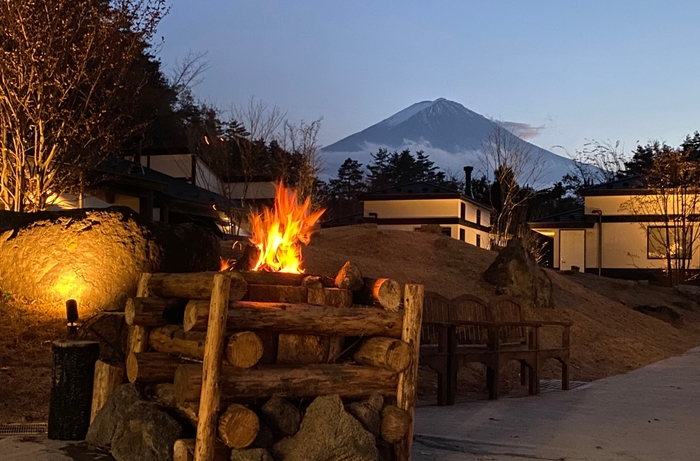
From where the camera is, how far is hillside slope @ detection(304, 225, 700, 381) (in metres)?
15.1

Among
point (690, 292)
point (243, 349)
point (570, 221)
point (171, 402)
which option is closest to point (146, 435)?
point (171, 402)

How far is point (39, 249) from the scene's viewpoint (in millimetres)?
10508

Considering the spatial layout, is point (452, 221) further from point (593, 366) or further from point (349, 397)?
point (349, 397)

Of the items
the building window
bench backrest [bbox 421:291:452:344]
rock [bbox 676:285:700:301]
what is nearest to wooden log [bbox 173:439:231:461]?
bench backrest [bbox 421:291:452:344]

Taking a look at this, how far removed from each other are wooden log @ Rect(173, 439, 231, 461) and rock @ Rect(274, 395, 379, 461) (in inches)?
13.7

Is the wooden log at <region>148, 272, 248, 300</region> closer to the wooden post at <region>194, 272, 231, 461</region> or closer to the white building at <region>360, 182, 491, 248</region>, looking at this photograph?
the wooden post at <region>194, 272, 231, 461</region>

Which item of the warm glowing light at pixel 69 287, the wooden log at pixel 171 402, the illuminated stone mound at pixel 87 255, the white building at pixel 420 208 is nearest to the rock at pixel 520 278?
the illuminated stone mound at pixel 87 255

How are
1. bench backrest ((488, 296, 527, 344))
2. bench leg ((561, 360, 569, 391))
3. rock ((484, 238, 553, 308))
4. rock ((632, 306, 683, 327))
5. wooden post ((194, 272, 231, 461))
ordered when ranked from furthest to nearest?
1. rock ((632, 306, 683, 327))
2. rock ((484, 238, 553, 308))
3. bench leg ((561, 360, 569, 391))
4. bench backrest ((488, 296, 527, 344))
5. wooden post ((194, 272, 231, 461))

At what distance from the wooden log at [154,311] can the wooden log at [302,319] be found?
680mm

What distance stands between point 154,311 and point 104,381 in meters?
0.85

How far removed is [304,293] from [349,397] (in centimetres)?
86

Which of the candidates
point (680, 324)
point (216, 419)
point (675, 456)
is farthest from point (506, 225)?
point (216, 419)

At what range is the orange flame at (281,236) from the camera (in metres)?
6.68

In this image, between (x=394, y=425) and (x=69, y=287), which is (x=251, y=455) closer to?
(x=394, y=425)
